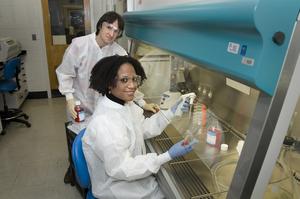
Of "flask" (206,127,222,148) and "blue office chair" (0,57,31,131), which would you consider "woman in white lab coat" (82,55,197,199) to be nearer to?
"flask" (206,127,222,148)

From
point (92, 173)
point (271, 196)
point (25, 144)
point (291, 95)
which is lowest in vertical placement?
point (25, 144)

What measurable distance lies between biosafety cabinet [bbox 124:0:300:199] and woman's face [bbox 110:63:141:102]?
8.2 inches

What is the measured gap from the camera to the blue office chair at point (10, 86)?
3.29 meters

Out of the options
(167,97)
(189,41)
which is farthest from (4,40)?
(189,41)

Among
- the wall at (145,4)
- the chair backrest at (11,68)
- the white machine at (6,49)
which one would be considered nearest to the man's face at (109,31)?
the wall at (145,4)

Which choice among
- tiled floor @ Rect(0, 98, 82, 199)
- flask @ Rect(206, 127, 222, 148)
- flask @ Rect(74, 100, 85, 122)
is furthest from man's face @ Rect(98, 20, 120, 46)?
tiled floor @ Rect(0, 98, 82, 199)

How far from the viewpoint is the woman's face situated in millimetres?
1256

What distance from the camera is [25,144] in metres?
3.06

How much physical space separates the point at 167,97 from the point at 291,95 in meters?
1.25

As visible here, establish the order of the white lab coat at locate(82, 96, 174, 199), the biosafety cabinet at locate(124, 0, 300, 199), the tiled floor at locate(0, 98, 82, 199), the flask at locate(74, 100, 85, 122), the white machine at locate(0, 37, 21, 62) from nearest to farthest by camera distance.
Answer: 1. the biosafety cabinet at locate(124, 0, 300, 199)
2. the white lab coat at locate(82, 96, 174, 199)
3. the flask at locate(74, 100, 85, 122)
4. the tiled floor at locate(0, 98, 82, 199)
5. the white machine at locate(0, 37, 21, 62)

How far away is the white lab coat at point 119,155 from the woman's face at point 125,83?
6 centimetres

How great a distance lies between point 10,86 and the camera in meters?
3.38

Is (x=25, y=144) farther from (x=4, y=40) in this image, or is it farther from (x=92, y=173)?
(x=92, y=173)

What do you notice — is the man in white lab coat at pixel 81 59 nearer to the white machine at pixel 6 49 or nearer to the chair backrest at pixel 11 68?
the chair backrest at pixel 11 68
